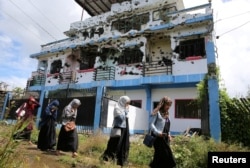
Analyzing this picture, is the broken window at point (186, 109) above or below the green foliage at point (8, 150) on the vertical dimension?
above

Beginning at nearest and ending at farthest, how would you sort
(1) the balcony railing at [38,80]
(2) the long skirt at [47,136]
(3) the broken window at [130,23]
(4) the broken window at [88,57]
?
(2) the long skirt at [47,136], (3) the broken window at [130,23], (4) the broken window at [88,57], (1) the balcony railing at [38,80]

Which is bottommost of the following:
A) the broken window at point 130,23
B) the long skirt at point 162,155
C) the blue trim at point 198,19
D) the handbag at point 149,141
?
the long skirt at point 162,155

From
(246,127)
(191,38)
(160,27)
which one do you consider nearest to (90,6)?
(160,27)

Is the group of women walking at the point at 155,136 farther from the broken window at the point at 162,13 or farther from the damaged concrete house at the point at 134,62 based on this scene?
the broken window at the point at 162,13

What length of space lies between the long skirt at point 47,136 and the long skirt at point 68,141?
0.70 m

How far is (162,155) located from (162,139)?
0.97 feet

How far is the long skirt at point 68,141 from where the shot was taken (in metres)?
6.11

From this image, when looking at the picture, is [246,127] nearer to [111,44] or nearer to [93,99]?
[93,99]

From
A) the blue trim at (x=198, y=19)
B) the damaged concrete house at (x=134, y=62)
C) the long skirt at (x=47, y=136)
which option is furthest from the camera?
the blue trim at (x=198, y=19)

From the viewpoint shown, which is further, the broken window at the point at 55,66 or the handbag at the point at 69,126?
the broken window at the point at 55,66

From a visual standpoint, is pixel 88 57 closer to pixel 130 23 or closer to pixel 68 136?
pixel 130 23

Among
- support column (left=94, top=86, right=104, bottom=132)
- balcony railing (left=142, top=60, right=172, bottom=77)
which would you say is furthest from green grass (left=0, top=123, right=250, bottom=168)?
balcony railing (left=142, top=60, right=172, bottom=77)

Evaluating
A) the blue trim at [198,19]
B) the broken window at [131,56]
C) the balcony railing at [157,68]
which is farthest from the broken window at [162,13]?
the balcony railing at [157,68]

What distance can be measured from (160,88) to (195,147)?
8.54 m
